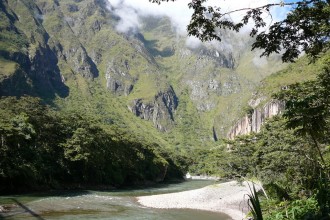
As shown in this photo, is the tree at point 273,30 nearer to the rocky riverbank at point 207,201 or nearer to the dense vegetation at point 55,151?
the rocky riverbank at point 207,201

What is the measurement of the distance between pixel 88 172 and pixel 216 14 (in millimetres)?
59118

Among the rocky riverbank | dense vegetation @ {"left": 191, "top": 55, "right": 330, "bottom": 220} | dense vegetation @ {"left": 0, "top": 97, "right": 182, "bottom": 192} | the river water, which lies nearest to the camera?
dense vegetation @ {"left": 191, "top": 55, "right": 330, "bottom": 220}

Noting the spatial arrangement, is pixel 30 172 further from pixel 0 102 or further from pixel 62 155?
pixel 0 102

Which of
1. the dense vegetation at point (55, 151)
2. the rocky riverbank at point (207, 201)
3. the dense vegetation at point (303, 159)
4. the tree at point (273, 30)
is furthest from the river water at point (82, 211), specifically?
the tree at point (273, 30)

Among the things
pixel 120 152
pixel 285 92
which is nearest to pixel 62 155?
pixel 120 152

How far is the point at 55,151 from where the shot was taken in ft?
199

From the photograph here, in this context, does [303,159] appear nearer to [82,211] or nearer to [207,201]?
[207,201]

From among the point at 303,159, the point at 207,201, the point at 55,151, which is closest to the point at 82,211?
the point at 207,201

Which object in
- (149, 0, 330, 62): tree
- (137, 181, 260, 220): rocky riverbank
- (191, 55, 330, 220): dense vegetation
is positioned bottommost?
(137, 181, 260, 220): rocky riverbank

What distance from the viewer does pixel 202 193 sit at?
50.4 metres

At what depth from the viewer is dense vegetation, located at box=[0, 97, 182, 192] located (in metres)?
48.5

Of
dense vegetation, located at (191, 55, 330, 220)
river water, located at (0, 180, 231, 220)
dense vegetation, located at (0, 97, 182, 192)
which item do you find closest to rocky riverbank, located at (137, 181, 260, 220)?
river water, located at (0, 180, 231, 220)

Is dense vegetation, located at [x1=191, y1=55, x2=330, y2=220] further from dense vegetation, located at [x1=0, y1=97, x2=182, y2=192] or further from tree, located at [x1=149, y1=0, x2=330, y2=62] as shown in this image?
dense vegetation, located at [x1=0, y1=97, x2=182, y2=192]

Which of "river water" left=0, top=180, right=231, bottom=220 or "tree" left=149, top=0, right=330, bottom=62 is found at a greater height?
"tree" left=149, top=0, right=330, bottom=62
